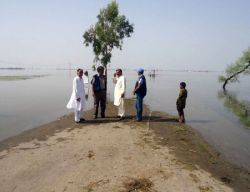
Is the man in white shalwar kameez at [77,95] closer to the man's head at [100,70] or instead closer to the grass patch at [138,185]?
the man's head at [100,70]

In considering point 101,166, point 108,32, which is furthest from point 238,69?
point 101,166

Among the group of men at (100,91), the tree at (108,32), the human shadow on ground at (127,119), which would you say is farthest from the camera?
the tree at (108,32)

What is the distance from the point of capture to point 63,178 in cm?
661

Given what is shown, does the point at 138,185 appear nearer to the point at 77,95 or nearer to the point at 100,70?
the point at 77,95

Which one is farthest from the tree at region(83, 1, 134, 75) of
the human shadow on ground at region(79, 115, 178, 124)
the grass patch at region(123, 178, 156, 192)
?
the grass patch at region(123, 178, 156, 192)

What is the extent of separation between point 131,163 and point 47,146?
2.95m

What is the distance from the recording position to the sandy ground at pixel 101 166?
6328 millimetres

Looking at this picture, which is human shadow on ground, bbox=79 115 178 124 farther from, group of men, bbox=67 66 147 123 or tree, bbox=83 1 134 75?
tree, bbox=83 1 134 75

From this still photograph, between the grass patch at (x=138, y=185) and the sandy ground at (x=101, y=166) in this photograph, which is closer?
the grass patch at (x=138, y=185)

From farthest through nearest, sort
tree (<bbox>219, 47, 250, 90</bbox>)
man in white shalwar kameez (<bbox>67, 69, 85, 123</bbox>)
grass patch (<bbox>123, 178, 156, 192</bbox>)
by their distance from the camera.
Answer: tree (<bbox>219, 47, 250, 90</bbox>), man in white shalwar kameez (<bbox>67, 69, 85, 123</bbox>), grass patch (<bbox>123, 178, 156, 192</bbox>)

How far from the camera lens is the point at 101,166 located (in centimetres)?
736

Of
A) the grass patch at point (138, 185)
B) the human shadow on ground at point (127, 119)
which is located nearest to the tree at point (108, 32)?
the human shadow on ground at point (127, 119)

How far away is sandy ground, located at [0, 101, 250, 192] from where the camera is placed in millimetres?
6328

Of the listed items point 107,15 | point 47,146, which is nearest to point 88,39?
point 107,15
